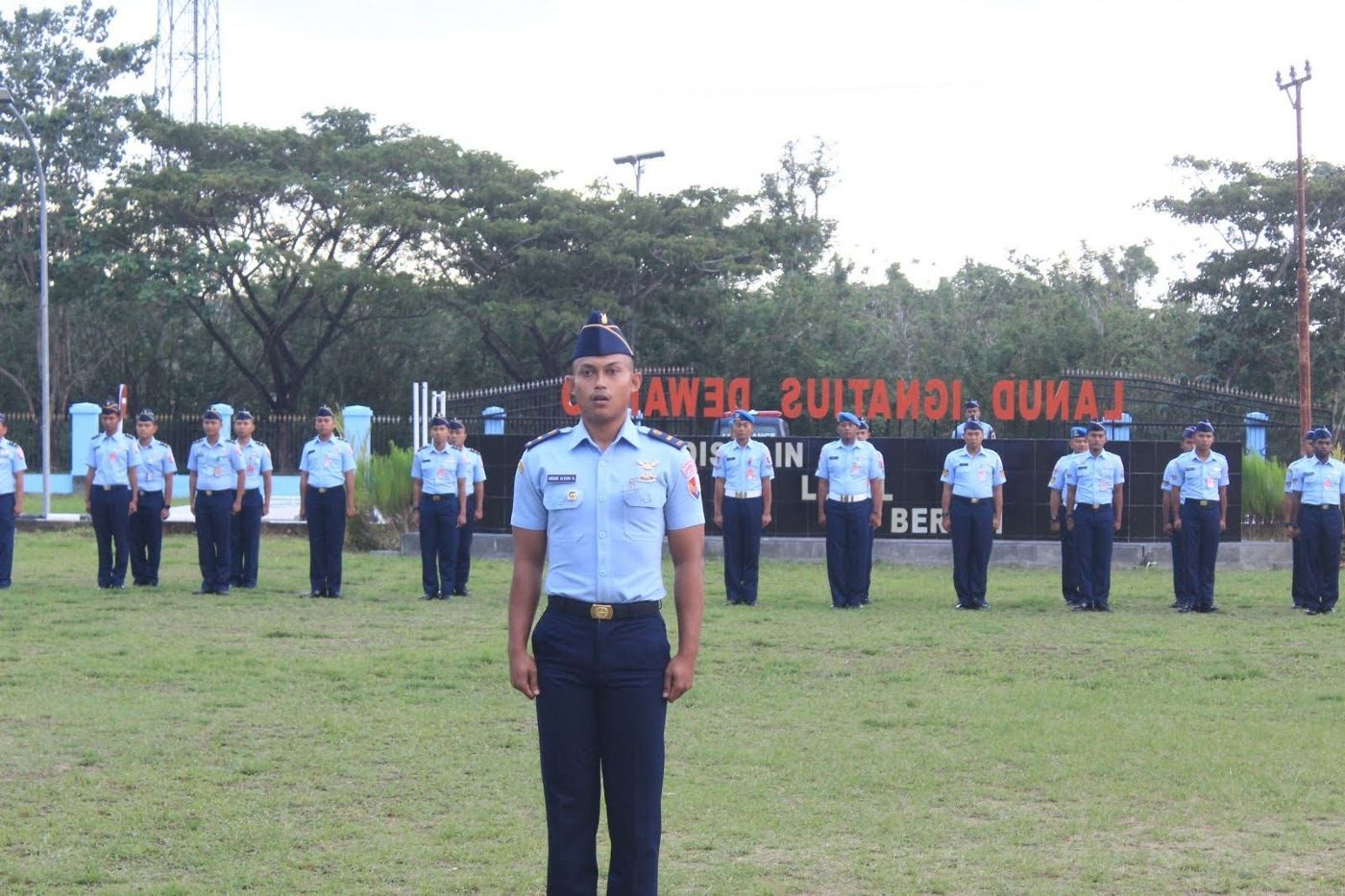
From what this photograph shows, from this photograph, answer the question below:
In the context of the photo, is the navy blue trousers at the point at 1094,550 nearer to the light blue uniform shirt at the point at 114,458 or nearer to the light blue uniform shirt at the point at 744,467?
the light blue uniform shirt at the point at 744,467

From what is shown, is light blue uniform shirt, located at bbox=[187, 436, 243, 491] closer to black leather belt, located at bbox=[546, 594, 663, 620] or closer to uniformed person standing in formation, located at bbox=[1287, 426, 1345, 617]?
uniformed person standing in formation, located at bbox=[1287, 426, 1345, 617]

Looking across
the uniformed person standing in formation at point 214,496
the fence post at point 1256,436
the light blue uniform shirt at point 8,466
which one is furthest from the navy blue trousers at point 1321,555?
the light blue uniform shirt at point 8,466

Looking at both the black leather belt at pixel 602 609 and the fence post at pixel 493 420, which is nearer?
the black leather belt at pixel 602 609

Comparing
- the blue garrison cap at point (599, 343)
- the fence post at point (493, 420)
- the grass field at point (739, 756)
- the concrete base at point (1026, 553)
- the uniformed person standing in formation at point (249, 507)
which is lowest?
the grass field at point (739, 756)

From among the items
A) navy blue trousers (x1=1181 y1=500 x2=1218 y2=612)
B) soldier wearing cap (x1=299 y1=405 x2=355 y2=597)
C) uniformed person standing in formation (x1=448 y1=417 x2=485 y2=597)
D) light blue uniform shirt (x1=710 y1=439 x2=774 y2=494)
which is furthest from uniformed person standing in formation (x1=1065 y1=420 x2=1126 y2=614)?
soldier wearing cap (x1=299 y1=405 x2=355 y2=597)

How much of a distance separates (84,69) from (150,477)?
26.3 meters

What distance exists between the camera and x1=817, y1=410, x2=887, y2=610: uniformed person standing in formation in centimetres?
1514

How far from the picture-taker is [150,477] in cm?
1602

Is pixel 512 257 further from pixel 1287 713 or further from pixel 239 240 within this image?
pixel 1287 713

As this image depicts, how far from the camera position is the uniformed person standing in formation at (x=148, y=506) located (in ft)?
52.2

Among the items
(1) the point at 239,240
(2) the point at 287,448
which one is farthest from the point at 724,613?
(1) the point at 239,240

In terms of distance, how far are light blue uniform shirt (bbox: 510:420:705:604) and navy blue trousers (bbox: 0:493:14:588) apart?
1228 cm

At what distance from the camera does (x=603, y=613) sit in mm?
4691

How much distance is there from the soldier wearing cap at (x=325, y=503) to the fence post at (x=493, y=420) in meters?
4.98
